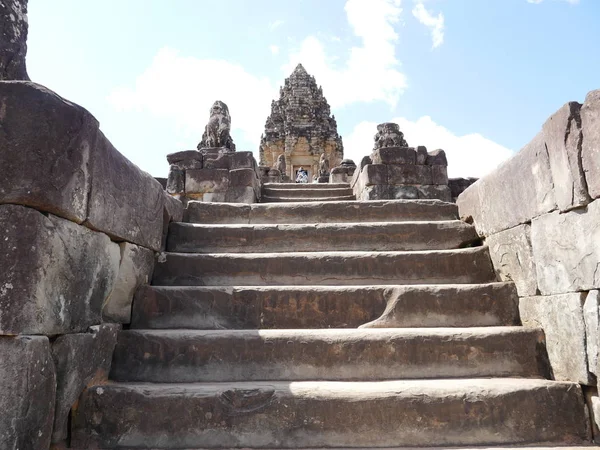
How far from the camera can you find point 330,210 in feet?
14.6

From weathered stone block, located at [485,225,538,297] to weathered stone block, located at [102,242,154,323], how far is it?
2.71m

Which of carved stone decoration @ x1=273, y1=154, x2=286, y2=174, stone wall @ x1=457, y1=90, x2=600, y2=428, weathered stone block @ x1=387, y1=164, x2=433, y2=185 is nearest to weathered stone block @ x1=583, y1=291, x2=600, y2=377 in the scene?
stone wall @ x1=457, y1=90, x2=600, y2=428

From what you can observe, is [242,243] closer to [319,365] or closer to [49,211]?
[319,365]

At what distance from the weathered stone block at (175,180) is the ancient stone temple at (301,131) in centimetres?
1977

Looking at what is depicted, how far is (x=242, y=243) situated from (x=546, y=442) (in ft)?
8.74

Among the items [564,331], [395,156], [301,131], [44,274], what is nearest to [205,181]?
[395,156]

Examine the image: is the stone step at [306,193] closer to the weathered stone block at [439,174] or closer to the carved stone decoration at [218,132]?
the weathered stone block at [439,174]

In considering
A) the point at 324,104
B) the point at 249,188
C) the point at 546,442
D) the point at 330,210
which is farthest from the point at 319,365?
the point at 324,104

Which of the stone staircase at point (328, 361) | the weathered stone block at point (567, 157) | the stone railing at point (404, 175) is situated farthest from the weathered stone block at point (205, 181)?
the weathered stone block at point (567, 157)

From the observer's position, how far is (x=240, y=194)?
6391 mm

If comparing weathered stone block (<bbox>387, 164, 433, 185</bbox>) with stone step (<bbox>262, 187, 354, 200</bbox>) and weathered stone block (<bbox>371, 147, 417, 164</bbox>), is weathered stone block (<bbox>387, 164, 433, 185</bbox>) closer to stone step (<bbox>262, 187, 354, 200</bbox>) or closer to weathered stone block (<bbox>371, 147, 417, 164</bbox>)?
weathered stone block (<bbox>371, 147, 417, 164</bbox>)

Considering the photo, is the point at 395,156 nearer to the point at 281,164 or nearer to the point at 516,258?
the point at 516,258

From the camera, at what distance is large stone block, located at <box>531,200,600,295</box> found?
2094 millimetres

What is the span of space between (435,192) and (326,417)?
5.23 m
